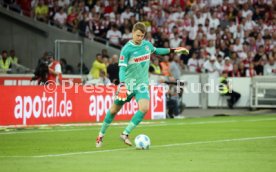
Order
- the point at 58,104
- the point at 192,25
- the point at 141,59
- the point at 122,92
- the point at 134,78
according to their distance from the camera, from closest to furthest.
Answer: the point at 122,92 → the point at 134,78 → the point at 141,59 → the point at 58,104 → the point at 192,25

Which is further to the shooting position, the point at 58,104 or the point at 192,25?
the point at 192,25

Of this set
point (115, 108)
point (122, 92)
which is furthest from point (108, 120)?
Result: point (122, 92)

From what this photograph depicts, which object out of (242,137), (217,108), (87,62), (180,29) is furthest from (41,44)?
(242,137)

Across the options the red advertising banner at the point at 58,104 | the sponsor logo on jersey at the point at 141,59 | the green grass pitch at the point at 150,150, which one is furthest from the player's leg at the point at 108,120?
the red advertising banner at the point at 58,104

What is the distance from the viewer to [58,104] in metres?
25.2

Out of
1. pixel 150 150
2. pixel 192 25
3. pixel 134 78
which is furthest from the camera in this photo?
pixel 192 25

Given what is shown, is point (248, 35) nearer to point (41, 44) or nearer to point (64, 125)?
point (41, 44)

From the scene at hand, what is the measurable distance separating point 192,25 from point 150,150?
21769 millimetres

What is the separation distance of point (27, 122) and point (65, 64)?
33.4 feet

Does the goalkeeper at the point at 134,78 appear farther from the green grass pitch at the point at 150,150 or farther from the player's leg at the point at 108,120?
the green grass pitch at the point at 150,150

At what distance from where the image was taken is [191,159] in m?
13.5

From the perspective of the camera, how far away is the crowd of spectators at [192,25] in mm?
35531

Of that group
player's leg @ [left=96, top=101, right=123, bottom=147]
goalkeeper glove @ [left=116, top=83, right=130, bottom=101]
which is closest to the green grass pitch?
player's leg @ [left=96, top=101, right=123, bottom=147]

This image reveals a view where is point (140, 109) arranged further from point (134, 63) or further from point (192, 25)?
point (192, 25)
